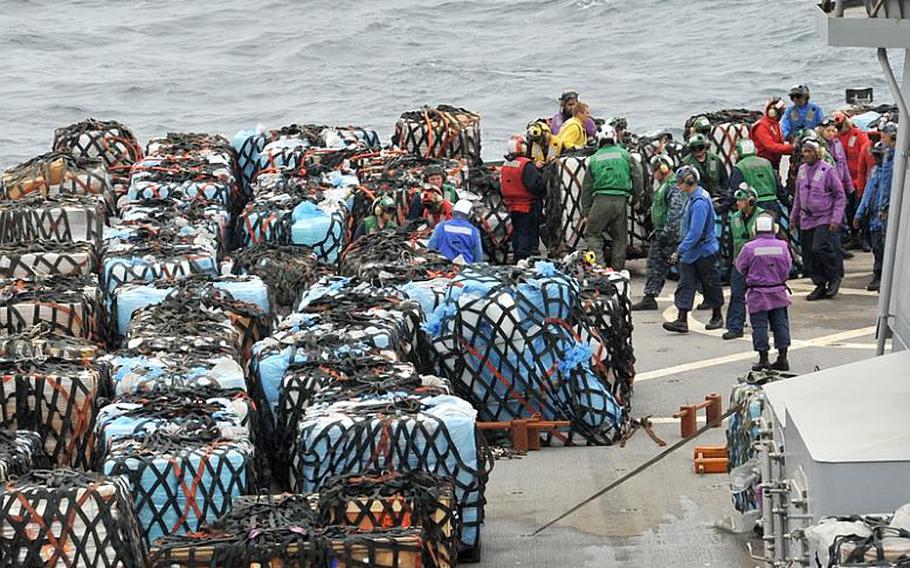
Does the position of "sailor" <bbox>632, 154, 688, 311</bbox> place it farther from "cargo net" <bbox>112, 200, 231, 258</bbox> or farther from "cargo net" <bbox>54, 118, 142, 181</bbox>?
"cargo net" <bbox>54, 118, 142, 181</bbox>

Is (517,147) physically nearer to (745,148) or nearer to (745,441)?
(745,148)

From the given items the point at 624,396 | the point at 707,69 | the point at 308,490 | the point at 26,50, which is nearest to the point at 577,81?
the point at 707,69

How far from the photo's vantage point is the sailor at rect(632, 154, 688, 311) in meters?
18.8

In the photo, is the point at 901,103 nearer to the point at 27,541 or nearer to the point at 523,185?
the point at 27,541

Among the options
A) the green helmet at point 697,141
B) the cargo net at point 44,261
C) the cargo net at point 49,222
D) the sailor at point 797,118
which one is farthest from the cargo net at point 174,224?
the sailor at point 797,118

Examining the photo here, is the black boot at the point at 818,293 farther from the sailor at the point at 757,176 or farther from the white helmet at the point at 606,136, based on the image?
the white helmet at the point at 606,136

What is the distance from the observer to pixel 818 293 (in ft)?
63.7

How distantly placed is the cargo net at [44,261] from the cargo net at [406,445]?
4908 mm

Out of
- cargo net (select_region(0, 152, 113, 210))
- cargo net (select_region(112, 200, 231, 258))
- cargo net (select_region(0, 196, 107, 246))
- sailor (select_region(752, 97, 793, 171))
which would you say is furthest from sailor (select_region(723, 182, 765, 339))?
cargo net (select_region(0, 152, 113, 210))

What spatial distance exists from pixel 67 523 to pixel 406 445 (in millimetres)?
2302

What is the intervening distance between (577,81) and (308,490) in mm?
37967

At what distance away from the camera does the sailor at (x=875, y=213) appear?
1934 centimetres

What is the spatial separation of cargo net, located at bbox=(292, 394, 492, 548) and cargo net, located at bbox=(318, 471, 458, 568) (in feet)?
1.92

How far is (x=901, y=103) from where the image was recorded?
1085cm
